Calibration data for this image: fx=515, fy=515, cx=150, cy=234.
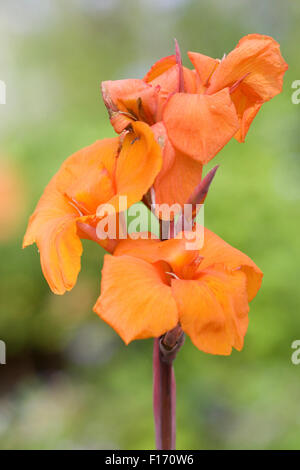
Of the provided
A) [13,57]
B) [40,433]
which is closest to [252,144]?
[40,433]

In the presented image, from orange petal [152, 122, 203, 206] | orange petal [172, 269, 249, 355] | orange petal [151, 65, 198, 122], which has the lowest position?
orange petal [172, 269, 249, 355]

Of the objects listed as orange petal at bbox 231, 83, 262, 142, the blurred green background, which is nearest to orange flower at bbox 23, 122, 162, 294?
orange petal at bbox 231, 83, 262, 142

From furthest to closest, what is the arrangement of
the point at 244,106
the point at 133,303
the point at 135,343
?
1. the point at 135,343
2. the point at 244,106
3. the point at 133,303

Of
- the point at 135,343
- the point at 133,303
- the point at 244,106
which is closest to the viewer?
the point at 133,303

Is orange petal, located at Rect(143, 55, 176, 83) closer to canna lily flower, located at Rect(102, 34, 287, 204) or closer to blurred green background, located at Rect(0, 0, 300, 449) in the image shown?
canna lily flower, located at Rect(102, 34, 287, 204)

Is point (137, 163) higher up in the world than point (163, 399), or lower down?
higher up

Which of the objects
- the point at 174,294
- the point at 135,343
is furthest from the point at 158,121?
the point at 135,343

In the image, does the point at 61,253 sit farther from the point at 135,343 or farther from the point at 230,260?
the point at 135,343
